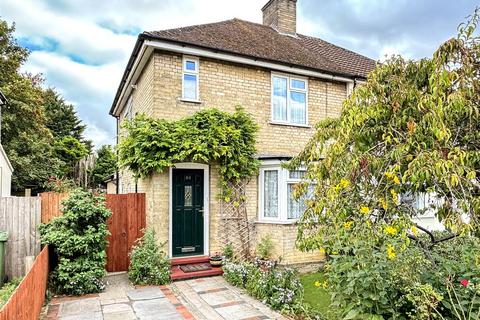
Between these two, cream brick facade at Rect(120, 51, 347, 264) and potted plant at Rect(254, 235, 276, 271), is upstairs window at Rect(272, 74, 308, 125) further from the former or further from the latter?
potted plant at Rect(254, 235, 276, 271)

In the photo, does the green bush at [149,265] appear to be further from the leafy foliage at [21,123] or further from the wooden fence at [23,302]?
the leafy foliage at [21,123]

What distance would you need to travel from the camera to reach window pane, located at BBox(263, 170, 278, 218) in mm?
9195

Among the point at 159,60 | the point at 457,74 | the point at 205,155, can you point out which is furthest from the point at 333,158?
the point at 159,60

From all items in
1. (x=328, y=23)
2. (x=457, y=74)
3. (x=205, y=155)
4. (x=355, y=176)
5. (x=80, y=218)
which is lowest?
(x=80, y=218)

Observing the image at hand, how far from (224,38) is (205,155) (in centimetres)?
444

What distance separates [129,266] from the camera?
8117mm

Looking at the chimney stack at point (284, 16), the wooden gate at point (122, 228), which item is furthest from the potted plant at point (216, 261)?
the chimney stack at point (284, 16)

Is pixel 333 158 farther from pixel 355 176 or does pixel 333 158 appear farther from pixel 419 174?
pixel 419 174

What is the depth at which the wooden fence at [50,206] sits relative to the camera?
7.45 metres

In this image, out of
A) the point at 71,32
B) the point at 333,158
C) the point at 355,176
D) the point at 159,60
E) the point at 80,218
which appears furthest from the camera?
the point at 71,32

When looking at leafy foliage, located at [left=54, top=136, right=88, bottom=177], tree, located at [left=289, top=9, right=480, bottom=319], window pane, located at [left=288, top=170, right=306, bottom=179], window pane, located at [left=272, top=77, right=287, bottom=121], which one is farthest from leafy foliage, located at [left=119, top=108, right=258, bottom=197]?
leafy foliage, located at [left=54, top=136, right=88, bottom=177]

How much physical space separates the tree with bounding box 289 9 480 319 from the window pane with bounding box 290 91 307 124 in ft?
21.8

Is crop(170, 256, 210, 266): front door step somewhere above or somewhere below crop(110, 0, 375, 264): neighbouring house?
below

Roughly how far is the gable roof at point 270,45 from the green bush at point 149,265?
17.8 feet
